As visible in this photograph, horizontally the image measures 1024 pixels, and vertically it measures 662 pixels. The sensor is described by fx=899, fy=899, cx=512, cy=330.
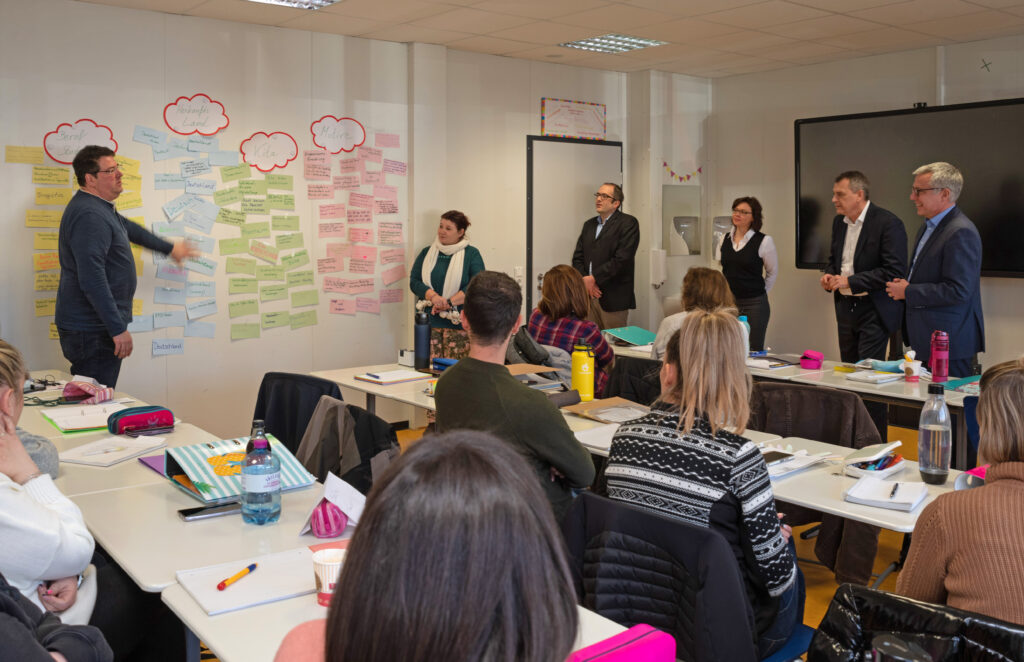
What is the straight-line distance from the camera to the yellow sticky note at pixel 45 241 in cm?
505

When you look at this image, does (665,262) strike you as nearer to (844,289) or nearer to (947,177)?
(844,289)

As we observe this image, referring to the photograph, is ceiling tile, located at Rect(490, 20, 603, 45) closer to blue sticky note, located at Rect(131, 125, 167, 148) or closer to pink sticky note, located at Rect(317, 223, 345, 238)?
pink sticky note, located at Rect(317, 223, 345, 238)

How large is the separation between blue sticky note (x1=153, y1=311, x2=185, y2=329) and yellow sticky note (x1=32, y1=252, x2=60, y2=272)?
2.12 ft

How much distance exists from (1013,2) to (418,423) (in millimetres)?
4760

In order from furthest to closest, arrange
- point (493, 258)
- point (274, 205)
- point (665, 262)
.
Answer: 1. point (665, 262)
2. point (493, 258)
3. point (274, 205)

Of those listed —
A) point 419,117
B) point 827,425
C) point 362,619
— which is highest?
point 419,117

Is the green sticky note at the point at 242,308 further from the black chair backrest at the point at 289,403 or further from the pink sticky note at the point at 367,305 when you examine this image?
the black chair backrest at the point at 289,403

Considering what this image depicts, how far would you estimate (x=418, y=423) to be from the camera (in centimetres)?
679

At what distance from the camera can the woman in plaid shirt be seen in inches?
166

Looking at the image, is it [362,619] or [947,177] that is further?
[947,177]

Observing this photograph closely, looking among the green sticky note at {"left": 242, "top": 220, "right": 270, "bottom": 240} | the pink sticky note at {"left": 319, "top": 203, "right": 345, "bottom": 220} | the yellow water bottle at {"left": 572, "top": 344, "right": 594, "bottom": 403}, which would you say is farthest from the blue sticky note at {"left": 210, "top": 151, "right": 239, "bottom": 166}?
the yellow water bottle at {"left": 572, "top": 344, "right": 594, "bottom": 403}

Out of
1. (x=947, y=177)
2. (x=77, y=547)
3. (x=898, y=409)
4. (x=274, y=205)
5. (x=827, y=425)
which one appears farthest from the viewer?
(x=898, y=409)

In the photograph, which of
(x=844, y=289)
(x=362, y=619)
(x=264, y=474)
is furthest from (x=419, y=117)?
(x=362, y=619)

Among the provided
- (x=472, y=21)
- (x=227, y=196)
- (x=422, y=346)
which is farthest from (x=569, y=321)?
(x=227, y=196)
